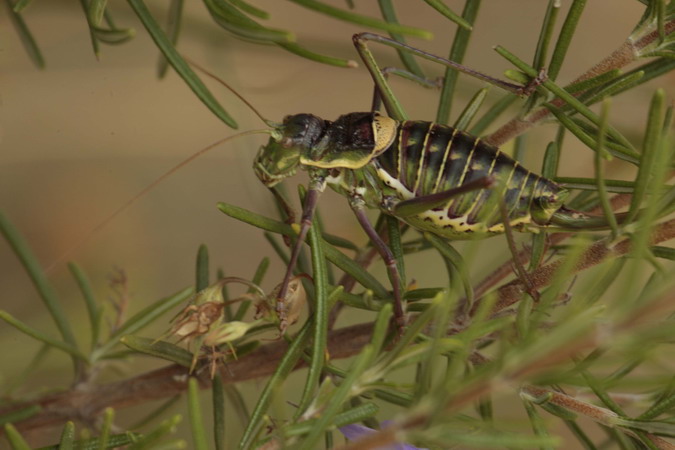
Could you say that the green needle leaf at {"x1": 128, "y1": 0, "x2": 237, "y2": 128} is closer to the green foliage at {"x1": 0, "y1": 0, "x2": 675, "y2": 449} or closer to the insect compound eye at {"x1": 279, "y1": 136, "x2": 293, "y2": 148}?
the green foliage at {"x1": 0, "y1": 0, "x2": 675, "y2": 449}

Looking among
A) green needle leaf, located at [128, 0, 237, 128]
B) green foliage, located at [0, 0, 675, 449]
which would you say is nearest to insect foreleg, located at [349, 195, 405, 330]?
green foliage, located at [0, 0, 675, 449]

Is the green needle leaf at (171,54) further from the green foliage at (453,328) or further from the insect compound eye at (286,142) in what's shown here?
the insect compound eye at (286,142)

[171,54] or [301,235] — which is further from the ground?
[171,54]

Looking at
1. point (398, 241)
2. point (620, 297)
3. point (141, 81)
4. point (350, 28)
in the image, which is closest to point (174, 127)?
point (141, 81)

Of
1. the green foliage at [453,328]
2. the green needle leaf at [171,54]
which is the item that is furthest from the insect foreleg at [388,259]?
the green needle leaf at [171,54]

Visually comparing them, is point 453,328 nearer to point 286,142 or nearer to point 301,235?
point 301,235

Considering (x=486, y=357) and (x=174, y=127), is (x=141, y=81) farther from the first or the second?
(x=486, y=357)

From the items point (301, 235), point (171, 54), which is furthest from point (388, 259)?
point (171, 54)
